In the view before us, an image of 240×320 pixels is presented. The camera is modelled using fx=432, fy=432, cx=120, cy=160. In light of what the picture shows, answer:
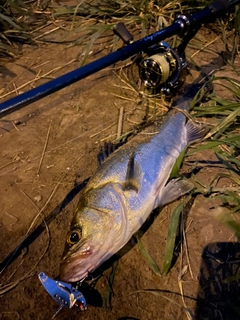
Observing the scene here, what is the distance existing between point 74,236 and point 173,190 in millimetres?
761

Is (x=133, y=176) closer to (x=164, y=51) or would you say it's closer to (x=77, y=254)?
(x=77, y=254)

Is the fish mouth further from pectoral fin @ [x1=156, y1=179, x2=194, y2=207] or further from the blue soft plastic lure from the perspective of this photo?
pectoral fin @ [x1=156, y1=179, x2=194, y2=207]

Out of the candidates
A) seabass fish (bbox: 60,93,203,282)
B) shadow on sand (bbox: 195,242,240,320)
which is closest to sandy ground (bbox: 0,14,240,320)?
shadow on sand (bbox: 195,242,240,320)

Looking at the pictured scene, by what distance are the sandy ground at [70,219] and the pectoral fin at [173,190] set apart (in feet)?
0.31

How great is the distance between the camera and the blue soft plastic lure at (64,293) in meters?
2.21

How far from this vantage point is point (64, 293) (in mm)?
2223

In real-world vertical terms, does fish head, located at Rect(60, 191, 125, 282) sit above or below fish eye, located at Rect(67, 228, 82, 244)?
below

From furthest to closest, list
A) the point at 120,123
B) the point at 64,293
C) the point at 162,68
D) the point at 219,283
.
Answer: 1. the point at 120,123
2. the point at 162,68
3. the point at 219,283
4. the point at 64,293

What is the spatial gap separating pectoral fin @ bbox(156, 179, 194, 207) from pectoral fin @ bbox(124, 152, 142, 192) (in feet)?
0.61

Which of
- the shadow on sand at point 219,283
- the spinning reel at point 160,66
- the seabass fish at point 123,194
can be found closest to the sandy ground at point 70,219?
the shadow on sand at point 219,283

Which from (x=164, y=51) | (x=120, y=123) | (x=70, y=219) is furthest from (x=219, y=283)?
(x=164, y=51)

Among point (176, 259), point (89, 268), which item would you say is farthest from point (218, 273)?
point (89, 268)

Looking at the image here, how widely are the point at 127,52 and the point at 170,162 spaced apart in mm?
799

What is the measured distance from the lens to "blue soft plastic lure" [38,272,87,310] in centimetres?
221
